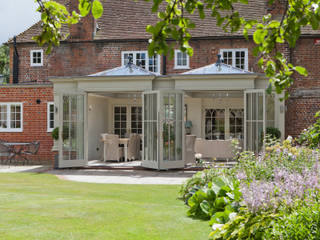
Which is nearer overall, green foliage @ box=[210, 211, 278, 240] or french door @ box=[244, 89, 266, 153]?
green foliage @ box=[210, 211, 278, 240]

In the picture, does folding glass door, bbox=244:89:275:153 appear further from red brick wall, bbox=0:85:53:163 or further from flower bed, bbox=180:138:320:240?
red brick wall, bbox=0:85:53:163

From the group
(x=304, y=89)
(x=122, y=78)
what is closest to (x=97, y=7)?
(x=122, y=78)

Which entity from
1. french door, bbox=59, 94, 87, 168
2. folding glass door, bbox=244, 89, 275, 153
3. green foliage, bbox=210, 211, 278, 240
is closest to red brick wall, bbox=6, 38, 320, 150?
folding glass door, bbox=244, 89, 275, 153

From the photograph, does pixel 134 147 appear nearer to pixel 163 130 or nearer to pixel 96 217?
pixel 163 130

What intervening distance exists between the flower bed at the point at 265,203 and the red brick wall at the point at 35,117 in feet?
43.5

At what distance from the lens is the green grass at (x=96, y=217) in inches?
231

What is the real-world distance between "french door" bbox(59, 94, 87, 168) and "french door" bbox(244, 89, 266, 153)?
19.0 ft

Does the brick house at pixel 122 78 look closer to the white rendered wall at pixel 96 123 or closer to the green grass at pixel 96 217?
the white rendered wall at pixel 96 123

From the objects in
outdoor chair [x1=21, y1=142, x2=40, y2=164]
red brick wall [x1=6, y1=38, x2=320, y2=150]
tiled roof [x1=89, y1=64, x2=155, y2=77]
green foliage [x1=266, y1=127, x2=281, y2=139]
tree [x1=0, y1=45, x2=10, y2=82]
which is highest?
tree [x1=0, y1=45, x2=10, y2=82]

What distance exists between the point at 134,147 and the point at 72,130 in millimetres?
3439

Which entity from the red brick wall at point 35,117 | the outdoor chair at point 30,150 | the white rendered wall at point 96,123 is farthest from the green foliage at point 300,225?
the red brick wall at point 35,117

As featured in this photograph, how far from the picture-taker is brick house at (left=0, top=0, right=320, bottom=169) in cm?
1919

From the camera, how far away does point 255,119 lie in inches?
607

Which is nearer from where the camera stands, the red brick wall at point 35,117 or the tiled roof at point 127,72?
the tiled roof at point 127,72
